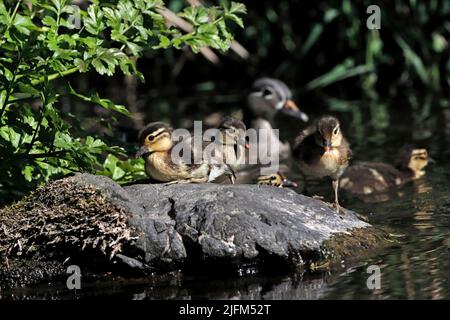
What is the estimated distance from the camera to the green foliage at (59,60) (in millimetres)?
5832

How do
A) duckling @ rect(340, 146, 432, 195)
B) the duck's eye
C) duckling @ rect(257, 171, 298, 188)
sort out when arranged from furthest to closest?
1. the duck's eye
2. duckling @ rect(340, 146, 432, 195)
3. duckling @ rect(257, 171, 298, 188)

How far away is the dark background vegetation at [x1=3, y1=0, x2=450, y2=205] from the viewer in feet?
42.1

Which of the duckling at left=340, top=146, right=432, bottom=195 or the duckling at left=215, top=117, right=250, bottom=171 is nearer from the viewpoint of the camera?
the duckling at left=215, top=117, right=250, bottom=171

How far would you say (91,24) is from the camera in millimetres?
5973

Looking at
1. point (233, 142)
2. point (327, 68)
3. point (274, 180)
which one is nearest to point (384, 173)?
point (274, 180)

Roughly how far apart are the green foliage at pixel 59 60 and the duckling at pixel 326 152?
1.16m

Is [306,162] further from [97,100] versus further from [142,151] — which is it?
[97,100]

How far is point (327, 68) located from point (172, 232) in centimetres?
885

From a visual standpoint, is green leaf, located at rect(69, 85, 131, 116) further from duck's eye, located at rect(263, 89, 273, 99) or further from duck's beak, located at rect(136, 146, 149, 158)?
duck's eye, located at rect(263, 89, 273, 99)

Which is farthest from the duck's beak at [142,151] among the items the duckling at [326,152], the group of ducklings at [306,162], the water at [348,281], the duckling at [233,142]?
the duckling at [326,152]

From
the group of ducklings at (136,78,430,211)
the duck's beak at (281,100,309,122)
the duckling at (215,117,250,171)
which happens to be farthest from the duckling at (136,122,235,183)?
the duck's beak at (281,100,309,122)

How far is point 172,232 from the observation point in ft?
19.0

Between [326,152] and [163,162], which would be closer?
[163,162]

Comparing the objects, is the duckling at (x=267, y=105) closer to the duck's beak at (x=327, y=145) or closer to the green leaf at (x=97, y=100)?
the duck's beak at (x=327, y=145)
